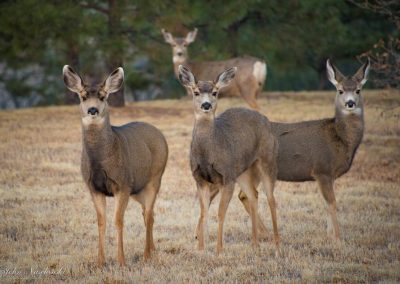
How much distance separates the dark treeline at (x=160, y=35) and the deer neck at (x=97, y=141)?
11.7 meters

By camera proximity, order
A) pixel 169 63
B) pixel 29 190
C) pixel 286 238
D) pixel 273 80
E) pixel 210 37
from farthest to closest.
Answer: pixel 273 80 → pixel 210 37 → pixel 169 63 → pixel 29 190 → pixel 286 238

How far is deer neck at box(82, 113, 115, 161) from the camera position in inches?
291

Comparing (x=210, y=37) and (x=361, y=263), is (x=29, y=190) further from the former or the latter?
(x=210, y=37)

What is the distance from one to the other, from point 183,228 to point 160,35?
1282cm

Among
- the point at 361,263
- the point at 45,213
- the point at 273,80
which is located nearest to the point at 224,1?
the point at 273,80

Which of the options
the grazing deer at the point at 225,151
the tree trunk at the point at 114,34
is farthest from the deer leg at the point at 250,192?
the tree trunk at the point at 114,34

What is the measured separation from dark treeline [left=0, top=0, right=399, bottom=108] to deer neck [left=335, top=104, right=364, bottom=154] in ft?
34.3

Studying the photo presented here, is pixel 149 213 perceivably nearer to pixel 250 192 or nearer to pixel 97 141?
pixel 97 141

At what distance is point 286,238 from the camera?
871cm

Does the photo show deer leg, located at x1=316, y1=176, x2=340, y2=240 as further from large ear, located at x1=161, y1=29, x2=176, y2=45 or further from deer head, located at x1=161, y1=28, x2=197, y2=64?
deer head, located at x1=161, y1=28, x2=197, y2=64

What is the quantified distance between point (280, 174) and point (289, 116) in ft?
32.3

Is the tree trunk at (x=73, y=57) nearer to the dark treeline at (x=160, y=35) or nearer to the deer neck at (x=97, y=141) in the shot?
the dark treeline at (x=160, y=35)

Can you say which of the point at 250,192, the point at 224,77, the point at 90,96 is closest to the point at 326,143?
the point at 250,192

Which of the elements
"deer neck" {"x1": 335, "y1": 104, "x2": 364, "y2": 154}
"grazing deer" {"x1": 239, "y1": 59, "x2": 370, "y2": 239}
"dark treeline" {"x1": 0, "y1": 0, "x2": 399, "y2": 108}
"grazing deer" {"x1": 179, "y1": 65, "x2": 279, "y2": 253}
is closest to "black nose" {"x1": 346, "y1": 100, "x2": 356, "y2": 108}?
"grazing deer" {"x1": 239, "y1": 59, "x2": 370, "y2": 239}
